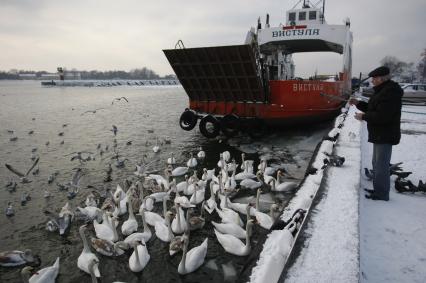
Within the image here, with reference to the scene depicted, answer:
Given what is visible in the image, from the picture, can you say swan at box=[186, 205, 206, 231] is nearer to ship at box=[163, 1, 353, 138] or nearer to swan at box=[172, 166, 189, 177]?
swan at box=[172, 166, 189, 177]

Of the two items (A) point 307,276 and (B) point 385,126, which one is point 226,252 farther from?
(B) point 385,126

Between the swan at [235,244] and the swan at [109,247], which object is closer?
the swan at [235,244]

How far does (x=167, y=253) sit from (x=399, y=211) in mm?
3146

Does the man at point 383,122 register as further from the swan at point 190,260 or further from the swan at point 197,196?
the swan at point 197,196

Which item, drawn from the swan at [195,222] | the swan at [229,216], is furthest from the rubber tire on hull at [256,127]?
the swan at [195,222]

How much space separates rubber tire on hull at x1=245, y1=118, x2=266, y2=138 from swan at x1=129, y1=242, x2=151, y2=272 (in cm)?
741

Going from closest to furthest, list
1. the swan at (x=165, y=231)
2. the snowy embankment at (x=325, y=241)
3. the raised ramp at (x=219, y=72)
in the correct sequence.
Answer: the snowy embankment at (x=325, y=241) → the swan at (x=165, y=231) → the raised ramp at (x=219, y=72)

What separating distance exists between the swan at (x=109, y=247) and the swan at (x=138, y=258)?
0.33 m

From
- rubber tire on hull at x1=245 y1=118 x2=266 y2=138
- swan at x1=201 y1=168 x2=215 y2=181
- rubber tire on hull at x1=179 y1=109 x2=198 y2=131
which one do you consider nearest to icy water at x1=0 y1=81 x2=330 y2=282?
rubber tire on hull at x1=245 y1=118 x2=266 y2=138

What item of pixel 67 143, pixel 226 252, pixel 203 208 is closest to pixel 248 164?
pixel 203 208

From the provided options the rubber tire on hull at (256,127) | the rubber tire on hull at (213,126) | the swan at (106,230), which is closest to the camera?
the swan at (106,230)

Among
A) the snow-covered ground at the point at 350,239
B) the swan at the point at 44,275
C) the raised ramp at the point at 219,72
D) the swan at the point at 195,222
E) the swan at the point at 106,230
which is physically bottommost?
the swan at the point at 44,275

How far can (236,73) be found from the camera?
10.9 metres

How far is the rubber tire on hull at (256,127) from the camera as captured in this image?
11422 millimetres
